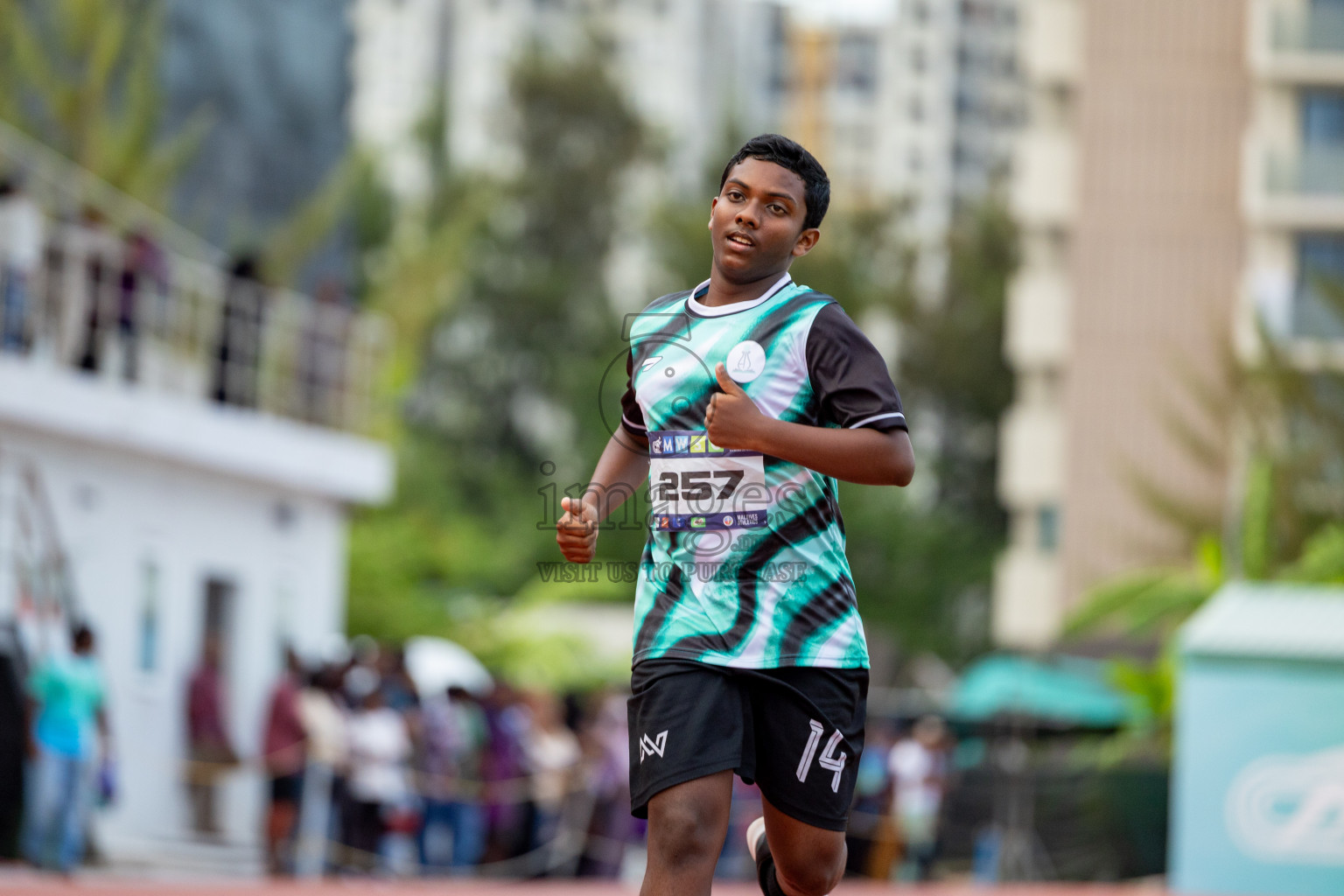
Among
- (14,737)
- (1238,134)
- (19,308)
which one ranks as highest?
(1238,134)

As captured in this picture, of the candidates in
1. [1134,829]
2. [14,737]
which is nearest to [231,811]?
[14,737]

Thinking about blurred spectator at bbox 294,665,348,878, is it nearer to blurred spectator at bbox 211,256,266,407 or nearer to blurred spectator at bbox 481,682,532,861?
blurred spectator at bbox 481,682,532,861

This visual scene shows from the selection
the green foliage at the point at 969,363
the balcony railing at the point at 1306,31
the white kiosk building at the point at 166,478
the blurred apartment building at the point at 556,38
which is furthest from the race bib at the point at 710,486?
the blurred apartment building at the point at 556,38

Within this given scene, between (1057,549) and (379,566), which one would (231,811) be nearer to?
(379,566)

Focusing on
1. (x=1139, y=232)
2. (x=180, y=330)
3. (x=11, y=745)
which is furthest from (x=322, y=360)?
(x=1139, y=232)

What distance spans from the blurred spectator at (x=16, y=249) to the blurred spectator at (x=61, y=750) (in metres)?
4.35

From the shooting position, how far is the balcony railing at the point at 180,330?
56.5ft

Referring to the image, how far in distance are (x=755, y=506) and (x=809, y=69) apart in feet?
367

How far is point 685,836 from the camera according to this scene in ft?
15.1

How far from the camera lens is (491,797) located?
1688 centimetres

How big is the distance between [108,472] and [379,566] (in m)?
14.4

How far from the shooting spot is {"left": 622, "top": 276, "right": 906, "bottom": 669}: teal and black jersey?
4727 millimetres

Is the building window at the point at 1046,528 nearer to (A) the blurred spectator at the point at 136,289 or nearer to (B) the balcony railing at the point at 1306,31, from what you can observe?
(B) the balcony railing at the point at 1306,31

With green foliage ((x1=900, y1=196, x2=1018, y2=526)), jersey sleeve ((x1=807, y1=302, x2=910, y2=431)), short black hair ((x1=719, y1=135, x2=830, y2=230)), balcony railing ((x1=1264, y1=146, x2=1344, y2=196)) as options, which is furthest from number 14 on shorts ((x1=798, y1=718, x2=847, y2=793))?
green foliage ((x1=900, y1=196, x2=1018, y2=526))
